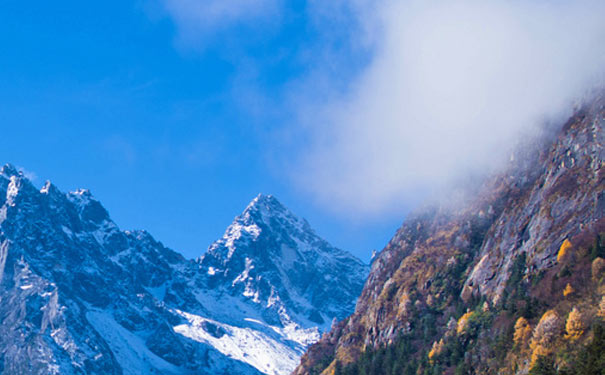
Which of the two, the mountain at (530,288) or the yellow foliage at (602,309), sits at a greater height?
the mountain at (530,288)

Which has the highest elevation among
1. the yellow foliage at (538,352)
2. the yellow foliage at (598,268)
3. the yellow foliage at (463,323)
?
the yellow foliage at (463,323)

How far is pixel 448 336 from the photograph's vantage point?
16388 centimetres

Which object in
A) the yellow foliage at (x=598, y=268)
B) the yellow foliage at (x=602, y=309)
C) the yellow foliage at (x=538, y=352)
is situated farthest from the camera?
→ the yellow foliage at (x=598, y=268)

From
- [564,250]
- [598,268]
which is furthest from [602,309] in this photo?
[564,250]

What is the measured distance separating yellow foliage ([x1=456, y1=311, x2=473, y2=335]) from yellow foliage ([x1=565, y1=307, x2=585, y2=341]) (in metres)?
43.2

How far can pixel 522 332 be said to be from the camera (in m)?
133

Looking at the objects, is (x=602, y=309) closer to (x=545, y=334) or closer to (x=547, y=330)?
(x=547, y=330)

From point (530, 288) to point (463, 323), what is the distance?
2137 cm

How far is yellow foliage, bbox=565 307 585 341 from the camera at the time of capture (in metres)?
116

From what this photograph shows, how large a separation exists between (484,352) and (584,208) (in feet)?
123

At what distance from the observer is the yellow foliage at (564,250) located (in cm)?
14138

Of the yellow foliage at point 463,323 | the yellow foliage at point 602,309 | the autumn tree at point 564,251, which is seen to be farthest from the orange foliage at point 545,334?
the yellow foliage at point 463,323

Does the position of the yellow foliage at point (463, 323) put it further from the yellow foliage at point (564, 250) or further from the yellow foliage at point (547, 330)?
the yellow foliage at point (547, 330)

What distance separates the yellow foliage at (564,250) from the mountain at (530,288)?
9.5 inches
